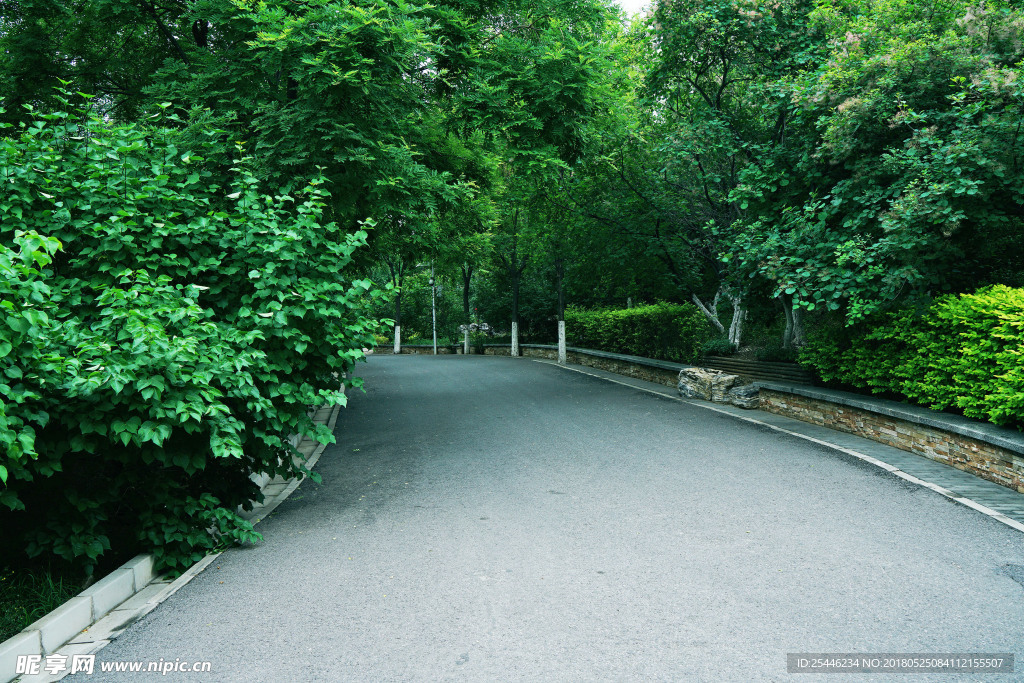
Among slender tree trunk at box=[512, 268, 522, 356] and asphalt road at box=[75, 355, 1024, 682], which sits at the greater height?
slender tree trunk at box=[512, 268, 522, 356]

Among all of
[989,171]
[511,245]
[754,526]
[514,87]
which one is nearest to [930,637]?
[754,526]

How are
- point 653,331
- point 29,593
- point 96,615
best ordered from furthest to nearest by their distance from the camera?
1. point 653,331
2. point 29,593
3. point 96,615

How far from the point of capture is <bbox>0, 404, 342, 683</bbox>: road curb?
142 inches

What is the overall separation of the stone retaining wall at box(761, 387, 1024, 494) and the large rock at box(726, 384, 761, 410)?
0.59m

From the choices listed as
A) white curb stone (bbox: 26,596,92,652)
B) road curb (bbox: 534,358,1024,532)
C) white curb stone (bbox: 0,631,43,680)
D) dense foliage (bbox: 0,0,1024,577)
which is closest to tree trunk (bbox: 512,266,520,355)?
dense foliage (bbox: 0,0,1024,577)

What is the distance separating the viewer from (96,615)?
422 centimetres

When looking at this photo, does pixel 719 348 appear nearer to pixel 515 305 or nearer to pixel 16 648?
pixel 16 648

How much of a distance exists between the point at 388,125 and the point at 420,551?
6108 mm

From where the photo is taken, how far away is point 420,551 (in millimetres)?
5367

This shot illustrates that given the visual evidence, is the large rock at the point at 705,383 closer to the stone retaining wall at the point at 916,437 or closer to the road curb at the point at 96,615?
the stone retaining wall at the point at 916,437

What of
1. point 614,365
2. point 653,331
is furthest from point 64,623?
point 614,365

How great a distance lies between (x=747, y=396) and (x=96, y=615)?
1121 centimetres

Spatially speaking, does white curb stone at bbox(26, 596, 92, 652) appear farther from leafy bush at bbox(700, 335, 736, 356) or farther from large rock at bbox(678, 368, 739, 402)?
leafy bush at bbox(700, 335, 736, 356)

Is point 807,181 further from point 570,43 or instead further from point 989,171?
point 570,43
